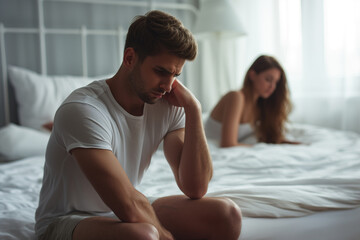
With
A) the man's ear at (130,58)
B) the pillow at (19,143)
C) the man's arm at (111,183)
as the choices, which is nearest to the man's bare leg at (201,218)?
the man's arm at (111,183)

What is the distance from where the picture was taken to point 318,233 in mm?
918

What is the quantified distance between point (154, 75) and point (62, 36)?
1943 mm

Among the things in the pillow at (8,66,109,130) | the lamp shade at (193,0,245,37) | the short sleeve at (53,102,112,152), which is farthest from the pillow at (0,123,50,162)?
the lamp shade at (193,0,245,37)

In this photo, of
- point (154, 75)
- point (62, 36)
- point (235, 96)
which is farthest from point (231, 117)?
point (62, 36)

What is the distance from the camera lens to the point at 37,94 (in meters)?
2.21

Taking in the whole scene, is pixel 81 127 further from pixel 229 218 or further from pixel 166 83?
pixel 229 218

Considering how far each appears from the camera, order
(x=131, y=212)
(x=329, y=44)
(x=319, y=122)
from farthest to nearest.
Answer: (x=319, y=122) < (x=329, y=44) < (x=131, y=212)

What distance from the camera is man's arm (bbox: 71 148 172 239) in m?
0.75

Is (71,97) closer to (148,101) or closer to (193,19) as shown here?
(148,101)

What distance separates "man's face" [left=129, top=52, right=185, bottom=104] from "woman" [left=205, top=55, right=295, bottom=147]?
982 millimetres

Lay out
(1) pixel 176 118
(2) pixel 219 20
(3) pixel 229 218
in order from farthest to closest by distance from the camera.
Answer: (2) pixel 219 20, (1) pixel 176 118, (3) pixel 229 218

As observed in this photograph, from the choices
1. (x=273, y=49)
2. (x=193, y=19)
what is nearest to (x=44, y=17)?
(x=193, y=19)

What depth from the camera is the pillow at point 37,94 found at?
220 centimetres

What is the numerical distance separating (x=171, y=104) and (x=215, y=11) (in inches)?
68.7
